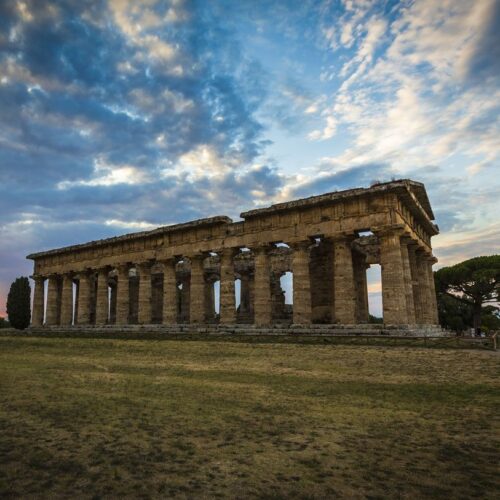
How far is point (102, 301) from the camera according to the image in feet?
128

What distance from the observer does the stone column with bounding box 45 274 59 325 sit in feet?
145

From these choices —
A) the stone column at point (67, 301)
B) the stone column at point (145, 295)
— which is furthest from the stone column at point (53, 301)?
the stone column at point (145, 295)

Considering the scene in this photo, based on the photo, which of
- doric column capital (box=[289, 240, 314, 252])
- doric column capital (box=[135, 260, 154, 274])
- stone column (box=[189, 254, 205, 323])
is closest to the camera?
doric column capital (box=[289, 240, 314, 252])

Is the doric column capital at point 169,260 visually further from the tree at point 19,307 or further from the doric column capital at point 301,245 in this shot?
the tree at point 19,307

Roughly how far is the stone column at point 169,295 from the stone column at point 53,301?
658 inches

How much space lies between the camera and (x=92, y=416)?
6.28m

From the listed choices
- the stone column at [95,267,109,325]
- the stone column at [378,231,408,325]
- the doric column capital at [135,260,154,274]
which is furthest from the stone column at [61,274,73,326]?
the stone column at [378,231,408,325]

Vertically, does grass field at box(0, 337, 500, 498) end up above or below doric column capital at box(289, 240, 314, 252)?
below

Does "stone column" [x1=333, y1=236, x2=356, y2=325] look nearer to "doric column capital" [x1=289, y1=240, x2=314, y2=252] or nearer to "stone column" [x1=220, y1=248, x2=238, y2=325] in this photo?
"doric column capital" [x1=289, y1=240, x2=314, y2=252]

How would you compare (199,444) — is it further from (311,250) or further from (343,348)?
(311,250)

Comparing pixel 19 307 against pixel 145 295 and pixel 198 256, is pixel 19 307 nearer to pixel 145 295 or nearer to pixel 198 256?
pixel 145 295

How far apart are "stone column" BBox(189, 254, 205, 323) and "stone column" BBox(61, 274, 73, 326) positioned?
1700 centimetres

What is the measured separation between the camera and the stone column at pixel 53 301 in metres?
44.2

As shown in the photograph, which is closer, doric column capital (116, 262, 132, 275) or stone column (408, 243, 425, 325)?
stone column (408, 243, 425, 325)
